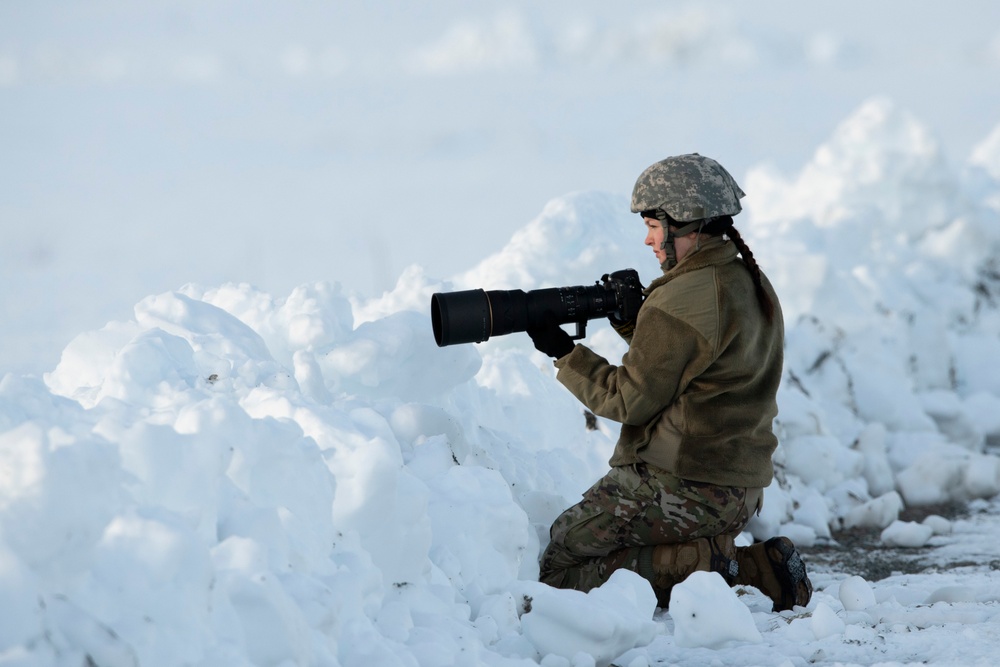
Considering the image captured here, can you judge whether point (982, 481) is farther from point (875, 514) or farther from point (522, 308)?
point (522, 308)

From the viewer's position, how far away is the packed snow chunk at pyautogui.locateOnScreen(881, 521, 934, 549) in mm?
4598

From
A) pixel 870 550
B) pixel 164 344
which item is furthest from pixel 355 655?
pixel 870 550

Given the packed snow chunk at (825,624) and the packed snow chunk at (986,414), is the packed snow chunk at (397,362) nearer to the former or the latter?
the packed snow chunk at (825,624)

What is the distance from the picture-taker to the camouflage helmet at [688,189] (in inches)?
124

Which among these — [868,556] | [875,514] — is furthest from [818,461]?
[868,556]

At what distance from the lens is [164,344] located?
312 centimetres

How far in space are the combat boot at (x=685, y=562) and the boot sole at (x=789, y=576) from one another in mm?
128

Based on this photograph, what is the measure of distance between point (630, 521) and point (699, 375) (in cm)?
52

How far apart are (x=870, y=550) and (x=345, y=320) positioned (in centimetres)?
232

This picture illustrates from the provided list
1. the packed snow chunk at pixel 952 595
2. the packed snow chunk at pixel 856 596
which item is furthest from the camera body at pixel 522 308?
the packed snow chunk at pixel 952 595

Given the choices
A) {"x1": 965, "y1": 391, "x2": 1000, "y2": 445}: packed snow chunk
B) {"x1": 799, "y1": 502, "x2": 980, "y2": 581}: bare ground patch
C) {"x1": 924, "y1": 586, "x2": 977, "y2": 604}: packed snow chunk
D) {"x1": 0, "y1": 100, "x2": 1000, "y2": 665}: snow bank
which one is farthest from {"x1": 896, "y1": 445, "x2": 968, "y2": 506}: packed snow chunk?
{"x1": 924, "y1": 586, "x2": 977, "y2": 604}: packed snow chunk

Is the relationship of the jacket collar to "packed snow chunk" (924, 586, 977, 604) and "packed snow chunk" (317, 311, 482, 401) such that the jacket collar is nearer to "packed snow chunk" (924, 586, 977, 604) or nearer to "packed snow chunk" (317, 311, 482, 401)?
"packed snow chunk" (317, 311, 482, 401)

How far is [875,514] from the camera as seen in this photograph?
5023 millimetres

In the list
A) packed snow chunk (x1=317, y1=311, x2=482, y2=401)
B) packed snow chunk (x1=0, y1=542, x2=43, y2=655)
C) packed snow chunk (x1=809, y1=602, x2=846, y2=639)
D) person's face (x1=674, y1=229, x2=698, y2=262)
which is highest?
person's face (x1=674, y1=229, x2=698, y2=262)
